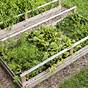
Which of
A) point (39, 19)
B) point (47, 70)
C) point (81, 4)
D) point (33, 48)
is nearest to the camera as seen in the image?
point (47, 70)

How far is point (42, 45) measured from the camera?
18.1 feet

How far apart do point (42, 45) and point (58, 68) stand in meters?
0.67

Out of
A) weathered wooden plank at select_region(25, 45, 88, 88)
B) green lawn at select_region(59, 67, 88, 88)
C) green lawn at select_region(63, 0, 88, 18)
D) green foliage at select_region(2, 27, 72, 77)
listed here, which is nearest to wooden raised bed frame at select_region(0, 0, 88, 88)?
weathered wooden plank at select_region(25, 45, 88, 88)

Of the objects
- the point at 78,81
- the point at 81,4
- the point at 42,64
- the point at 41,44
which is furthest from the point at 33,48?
the point at 81,4

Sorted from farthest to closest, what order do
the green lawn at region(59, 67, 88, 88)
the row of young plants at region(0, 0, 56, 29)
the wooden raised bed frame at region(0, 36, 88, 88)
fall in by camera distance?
the row of young plants at region(0, 0, 56, 29)
the green lawn at region(59, 67, 88, 88)
the wooden raised bed frame at region(0, 36, 88, 88)

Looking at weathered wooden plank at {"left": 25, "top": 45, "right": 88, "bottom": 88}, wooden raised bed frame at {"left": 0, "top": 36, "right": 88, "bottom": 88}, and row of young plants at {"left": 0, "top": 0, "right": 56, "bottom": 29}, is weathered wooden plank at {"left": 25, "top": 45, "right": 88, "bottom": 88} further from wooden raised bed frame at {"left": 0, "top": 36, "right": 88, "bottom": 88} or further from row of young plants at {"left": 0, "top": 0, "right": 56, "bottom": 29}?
row of young plants at {"left": 0, "top": 0, "right": 56, "bottom": 29}

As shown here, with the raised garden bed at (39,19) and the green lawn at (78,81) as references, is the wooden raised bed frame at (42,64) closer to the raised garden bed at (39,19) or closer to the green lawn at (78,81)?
the raised garden bed at (39,19)

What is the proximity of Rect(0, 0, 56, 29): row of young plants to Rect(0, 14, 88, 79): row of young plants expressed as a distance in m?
0.54

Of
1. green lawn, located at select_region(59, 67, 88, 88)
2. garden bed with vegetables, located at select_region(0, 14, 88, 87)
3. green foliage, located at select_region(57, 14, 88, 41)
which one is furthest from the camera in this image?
green foliage, located at select_region(57, 14, 88, 41)

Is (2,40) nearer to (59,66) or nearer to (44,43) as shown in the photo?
(44,43)

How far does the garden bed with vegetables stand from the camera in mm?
5102

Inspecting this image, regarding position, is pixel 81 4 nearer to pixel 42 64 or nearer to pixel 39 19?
pixel 39 19

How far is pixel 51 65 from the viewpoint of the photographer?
505 centimetres

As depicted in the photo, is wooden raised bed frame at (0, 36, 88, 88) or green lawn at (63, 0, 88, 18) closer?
wooden raised bed frame at (0, 36, 88, 88)
